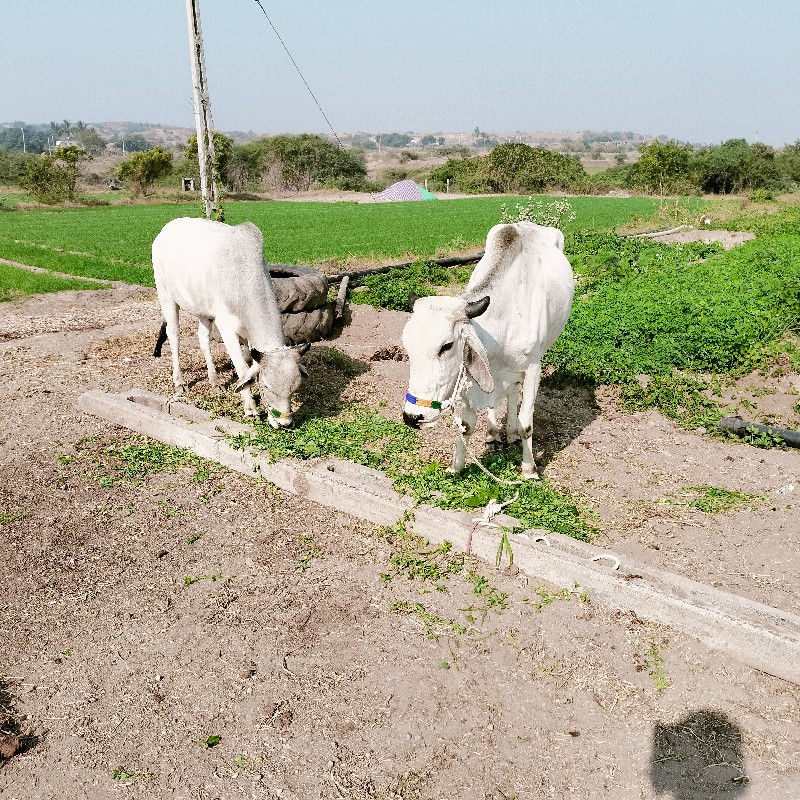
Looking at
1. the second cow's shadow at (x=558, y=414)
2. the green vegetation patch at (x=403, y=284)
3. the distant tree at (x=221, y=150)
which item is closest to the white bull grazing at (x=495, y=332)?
the second cow's shadow at (x=558, y=414)

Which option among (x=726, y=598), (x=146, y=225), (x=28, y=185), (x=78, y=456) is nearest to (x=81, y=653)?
(x=78, y=456)

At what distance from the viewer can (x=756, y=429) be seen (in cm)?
715

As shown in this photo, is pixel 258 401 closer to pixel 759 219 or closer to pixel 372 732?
pixel 372 732

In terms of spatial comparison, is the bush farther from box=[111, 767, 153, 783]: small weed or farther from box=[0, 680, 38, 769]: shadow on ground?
box=[111, 767, 153, 783]: small weed

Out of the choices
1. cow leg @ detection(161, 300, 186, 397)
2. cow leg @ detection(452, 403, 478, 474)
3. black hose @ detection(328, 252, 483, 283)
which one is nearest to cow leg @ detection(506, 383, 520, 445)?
cow leg @ detection(452, 403, 478, 474)

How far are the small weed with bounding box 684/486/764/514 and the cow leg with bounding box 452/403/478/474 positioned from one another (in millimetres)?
1944

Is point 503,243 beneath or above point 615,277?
above

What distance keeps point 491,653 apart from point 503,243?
3.08 meters

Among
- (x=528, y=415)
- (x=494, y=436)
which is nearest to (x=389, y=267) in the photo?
(x=494, y=436)

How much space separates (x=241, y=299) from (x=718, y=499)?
4.73 metres

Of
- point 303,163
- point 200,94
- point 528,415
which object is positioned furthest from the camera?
point 303,163

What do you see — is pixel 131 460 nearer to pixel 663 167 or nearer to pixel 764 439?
pixel 764 439

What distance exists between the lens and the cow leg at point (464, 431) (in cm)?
534

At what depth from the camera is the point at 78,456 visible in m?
6.78
